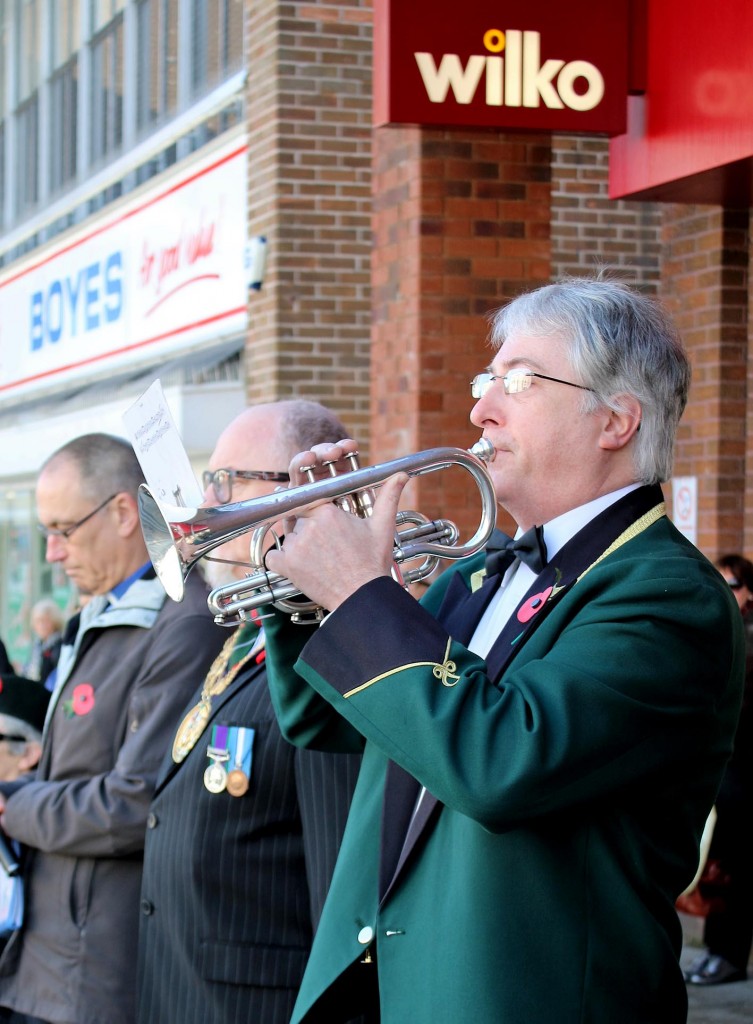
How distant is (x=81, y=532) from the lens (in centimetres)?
389

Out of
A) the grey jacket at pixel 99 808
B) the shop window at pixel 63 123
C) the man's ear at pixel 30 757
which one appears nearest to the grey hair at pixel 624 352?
the grey jacket at pixel 99 808

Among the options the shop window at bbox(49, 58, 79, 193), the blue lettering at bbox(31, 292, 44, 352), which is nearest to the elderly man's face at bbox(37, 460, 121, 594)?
the blue lettering at bbox(31, 292, 44, 352)

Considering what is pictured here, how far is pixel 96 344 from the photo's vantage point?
12.5 meters

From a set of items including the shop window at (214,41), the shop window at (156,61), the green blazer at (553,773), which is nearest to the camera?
the green blazer at (553,773)

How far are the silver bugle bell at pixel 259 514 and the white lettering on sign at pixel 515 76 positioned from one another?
3.07 m

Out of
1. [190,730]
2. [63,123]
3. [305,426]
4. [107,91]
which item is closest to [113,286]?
[107,91]

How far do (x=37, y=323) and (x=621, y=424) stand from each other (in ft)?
40.6

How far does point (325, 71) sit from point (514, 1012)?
7.14m

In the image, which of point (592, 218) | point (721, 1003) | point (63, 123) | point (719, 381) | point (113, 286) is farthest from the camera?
point (63, 123)

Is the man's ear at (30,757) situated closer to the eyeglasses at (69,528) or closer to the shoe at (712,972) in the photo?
the eyeglasses at (69,528)

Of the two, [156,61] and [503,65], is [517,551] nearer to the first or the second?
[503,65]

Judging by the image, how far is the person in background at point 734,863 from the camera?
6.41 m

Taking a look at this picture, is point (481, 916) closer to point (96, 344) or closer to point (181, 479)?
point (181, 479)

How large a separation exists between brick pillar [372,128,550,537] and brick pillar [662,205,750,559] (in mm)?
1859
